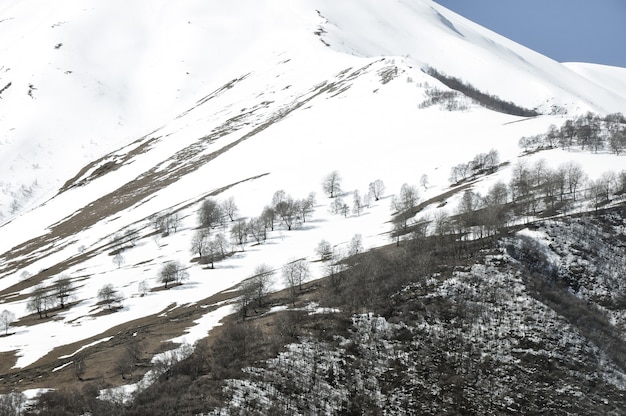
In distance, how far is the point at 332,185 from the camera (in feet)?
420

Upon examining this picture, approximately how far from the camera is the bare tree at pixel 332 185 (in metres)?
128

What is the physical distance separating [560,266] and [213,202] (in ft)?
272

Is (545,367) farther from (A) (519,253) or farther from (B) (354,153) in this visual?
(B) (354,153)

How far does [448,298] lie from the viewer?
6519 cm

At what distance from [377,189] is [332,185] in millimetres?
12730

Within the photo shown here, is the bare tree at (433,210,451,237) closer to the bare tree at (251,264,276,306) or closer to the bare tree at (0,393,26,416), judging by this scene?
the bare tree at (251,264,276,306)

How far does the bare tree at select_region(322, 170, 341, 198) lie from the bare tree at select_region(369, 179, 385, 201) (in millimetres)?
9627

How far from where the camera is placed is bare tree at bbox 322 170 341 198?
418 feet

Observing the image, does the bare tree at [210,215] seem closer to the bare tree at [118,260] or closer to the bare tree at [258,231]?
the bare tree at [258,231]

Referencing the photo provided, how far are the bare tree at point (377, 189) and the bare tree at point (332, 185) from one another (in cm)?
963

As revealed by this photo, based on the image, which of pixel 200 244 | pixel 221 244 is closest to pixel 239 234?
pixel 221 244

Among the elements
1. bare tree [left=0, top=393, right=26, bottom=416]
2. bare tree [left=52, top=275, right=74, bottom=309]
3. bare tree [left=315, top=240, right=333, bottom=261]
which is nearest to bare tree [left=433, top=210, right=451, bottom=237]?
bare tree [left=315, top=240, right=333, bottom=261]

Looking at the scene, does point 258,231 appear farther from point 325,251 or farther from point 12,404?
point 12,404

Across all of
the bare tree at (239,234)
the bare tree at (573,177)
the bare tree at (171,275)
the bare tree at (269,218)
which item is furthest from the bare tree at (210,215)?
the bare tree at (573,177)
